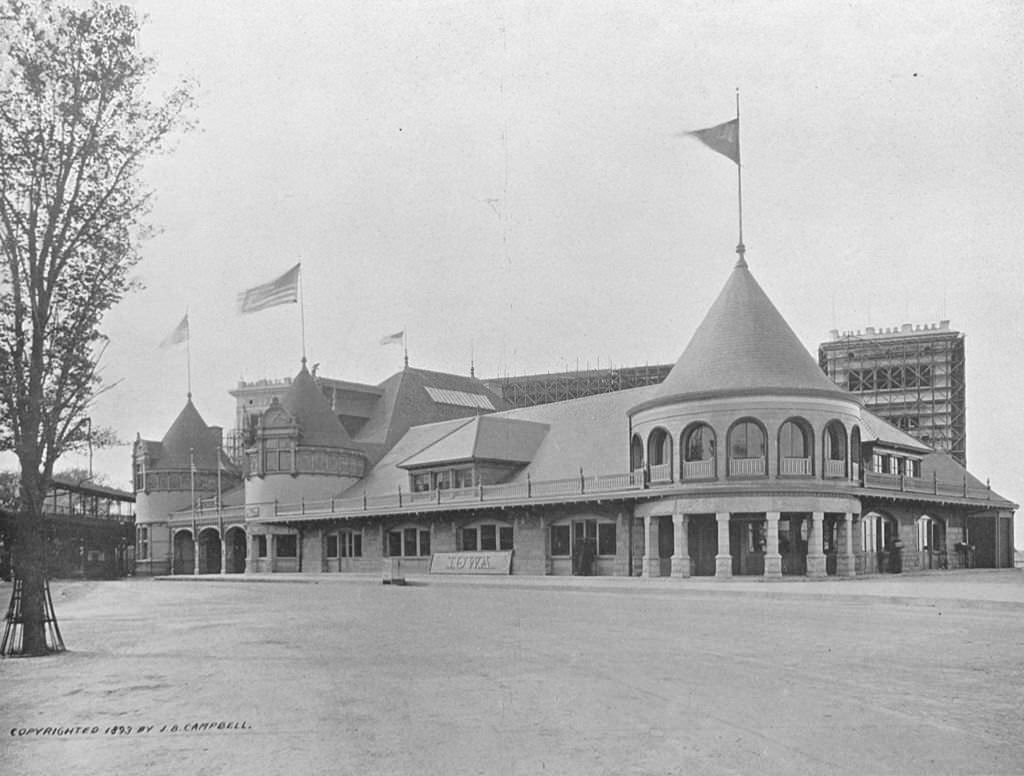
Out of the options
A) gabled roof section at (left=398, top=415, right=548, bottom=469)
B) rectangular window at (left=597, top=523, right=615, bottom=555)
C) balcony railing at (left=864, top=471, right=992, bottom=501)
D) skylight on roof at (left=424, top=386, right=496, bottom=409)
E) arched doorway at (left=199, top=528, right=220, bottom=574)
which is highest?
skylight on roof at (left=424, top=386, right=496, bottom=409)

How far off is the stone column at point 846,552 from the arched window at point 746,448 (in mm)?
3928

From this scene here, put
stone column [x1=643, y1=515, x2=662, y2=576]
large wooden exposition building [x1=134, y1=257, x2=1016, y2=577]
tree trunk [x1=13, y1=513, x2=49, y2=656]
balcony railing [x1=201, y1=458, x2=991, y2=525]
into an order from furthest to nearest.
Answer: stone column [x1=643, y1=515, x2=662, y2=576], balcony railing [x1=201, y1=458, x2=991, y2=525], large wooden exposition building [x1=134, y1=257, x2=1016, y2=577], tree trunk [x1=13, y1=513, x2=49, y2=656]

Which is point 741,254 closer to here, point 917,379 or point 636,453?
point 636,453

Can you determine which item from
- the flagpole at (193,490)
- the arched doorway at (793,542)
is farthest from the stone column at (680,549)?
the flagpole at (193,490)

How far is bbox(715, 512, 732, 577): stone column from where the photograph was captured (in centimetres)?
3647

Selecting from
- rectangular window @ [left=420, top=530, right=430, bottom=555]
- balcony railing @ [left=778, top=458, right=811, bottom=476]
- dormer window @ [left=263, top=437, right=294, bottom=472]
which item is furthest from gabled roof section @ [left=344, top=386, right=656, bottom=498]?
balcony railing @ [left=778, top=458, right=811, bottom=476]

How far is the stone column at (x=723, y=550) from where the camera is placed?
36469 mm

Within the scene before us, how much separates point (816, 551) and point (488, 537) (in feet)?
51.1

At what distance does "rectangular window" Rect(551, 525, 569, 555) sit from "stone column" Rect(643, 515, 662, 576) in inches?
191

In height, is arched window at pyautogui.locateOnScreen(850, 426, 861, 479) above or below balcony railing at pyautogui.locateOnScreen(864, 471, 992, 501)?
above

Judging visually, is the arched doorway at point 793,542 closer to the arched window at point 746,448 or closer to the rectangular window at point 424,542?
the arched window at point 746,448

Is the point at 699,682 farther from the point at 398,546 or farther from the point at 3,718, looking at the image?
the point at 398,546

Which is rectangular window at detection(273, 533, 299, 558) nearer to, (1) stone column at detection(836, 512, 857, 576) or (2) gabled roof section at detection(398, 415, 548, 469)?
(2) gabled roof section at detection(398, 415, 548, 469)

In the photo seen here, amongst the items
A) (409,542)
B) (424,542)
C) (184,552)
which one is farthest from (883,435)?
(184,552)
